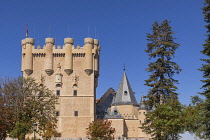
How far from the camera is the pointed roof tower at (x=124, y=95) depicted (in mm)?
80875

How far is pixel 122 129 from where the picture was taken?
74.2m

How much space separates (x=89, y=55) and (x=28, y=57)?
37.7 ft

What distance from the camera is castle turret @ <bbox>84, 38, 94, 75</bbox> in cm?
7299

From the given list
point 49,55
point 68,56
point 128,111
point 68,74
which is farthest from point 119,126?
point 49,55

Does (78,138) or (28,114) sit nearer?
(28,114)

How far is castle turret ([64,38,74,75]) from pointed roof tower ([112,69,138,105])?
1367 centimetres

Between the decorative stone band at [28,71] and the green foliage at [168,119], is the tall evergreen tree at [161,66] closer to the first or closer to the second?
the green foliage at [168,119]

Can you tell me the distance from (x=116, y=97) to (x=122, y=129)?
9954mm

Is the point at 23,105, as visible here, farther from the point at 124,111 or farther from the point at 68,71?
the point at 124,111

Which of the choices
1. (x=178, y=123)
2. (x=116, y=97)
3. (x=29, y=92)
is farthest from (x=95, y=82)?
(x=178, y=123)

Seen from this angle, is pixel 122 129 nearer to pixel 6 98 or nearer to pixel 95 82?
pixel 95 82

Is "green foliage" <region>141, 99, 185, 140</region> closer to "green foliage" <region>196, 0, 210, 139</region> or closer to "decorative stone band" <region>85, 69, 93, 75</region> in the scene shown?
"green foliage" <region>196, 0, 210, 139</region>

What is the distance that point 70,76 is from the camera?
73562 millimetres

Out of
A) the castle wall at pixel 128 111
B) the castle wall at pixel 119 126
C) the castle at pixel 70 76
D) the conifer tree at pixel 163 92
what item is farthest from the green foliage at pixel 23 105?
the castle wall at pixel 128 111
